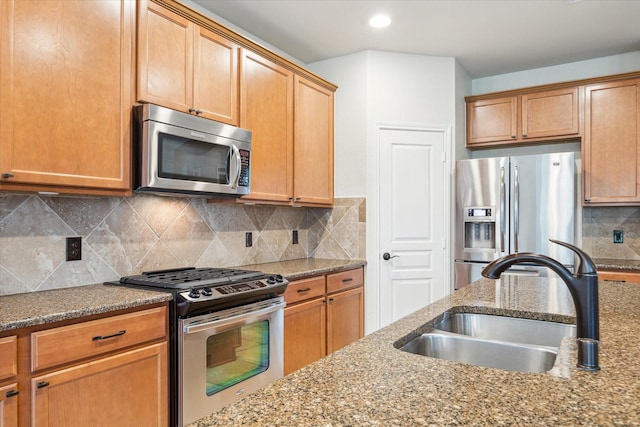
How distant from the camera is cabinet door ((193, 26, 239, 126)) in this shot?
255cm

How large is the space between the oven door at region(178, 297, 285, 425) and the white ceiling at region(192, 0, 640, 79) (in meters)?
2.07

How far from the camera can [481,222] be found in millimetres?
3760

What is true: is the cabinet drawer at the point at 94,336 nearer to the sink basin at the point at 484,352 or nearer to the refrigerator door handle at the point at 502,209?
the sink basin at the point at 484,352

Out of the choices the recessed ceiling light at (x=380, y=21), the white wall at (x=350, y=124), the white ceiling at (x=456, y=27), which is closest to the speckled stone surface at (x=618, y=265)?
the white ceiling at (x=456, y=27)

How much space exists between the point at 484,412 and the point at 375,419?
0.60ft

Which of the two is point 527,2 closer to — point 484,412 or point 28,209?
point 484,412

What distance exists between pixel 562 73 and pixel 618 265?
6.28 feet

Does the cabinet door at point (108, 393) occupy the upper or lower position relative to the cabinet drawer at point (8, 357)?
lower

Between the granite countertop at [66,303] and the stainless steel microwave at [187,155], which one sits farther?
the stainless steel microwave at [187,155]

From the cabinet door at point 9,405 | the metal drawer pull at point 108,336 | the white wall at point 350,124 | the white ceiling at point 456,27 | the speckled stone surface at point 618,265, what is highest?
the white ceiling at point 456,27

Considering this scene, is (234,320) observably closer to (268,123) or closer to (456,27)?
(268,123)

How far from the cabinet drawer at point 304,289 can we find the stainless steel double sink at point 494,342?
4.79 ft

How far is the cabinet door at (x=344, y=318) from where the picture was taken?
332cm

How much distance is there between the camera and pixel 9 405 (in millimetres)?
1456
